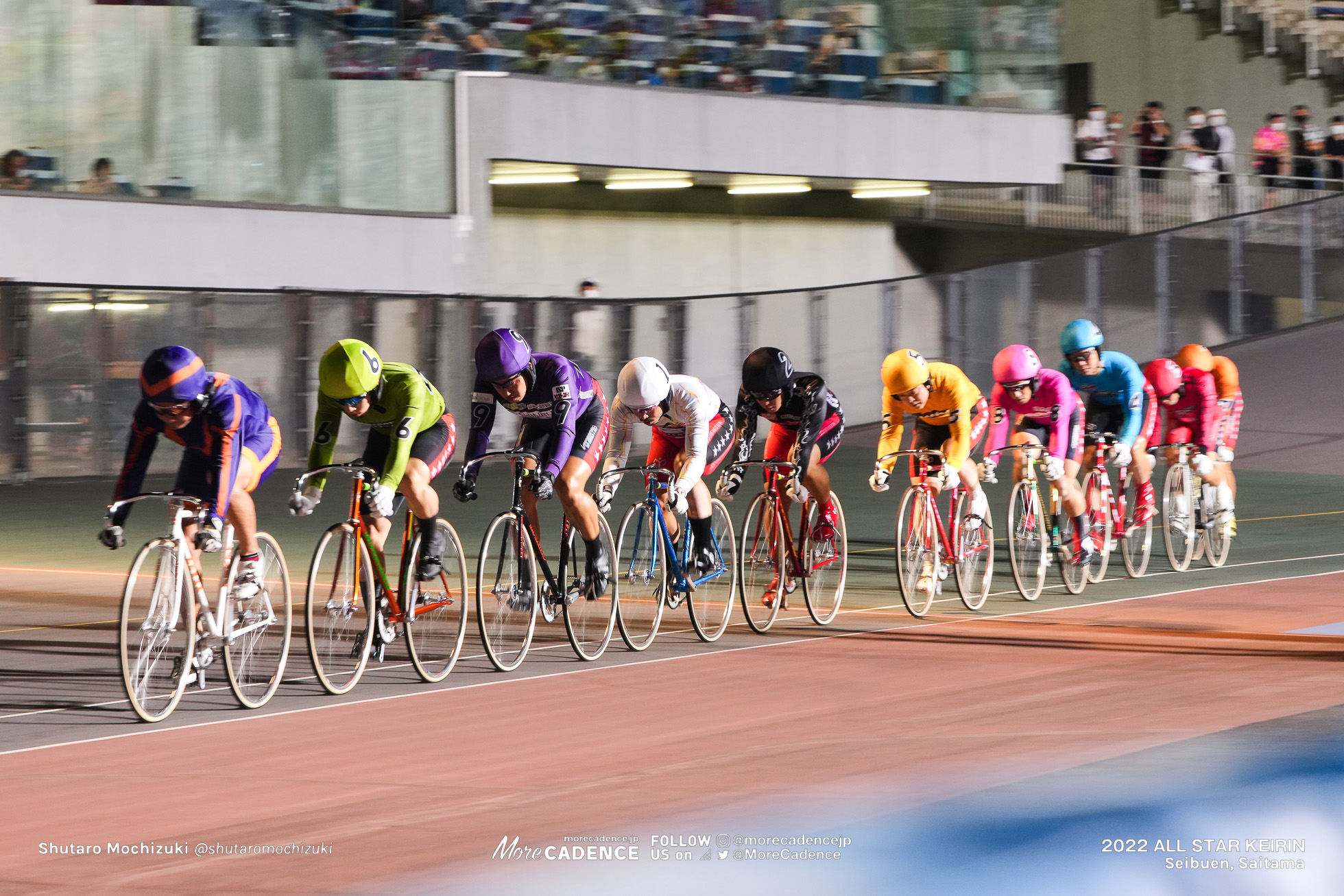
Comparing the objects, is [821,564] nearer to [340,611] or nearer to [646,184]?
[340,611]

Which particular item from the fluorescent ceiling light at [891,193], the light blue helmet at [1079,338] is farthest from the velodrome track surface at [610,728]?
the fluorescent ceiling light at [891,193]

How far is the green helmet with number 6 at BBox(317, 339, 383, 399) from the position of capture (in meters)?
7.58

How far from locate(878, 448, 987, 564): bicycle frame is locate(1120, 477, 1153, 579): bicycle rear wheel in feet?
6.51

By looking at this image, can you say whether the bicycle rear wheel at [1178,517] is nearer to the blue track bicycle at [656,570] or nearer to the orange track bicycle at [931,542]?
the orange track bicycle at [931,542]

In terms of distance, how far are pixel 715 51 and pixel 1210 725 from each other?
18.9 meters

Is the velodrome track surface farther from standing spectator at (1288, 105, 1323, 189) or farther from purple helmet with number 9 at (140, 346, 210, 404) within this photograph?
standing spectator at (1288, 105, 1323, 189)

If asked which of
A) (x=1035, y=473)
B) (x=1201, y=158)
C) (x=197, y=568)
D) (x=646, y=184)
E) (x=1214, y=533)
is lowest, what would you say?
(x=1214, y=533)

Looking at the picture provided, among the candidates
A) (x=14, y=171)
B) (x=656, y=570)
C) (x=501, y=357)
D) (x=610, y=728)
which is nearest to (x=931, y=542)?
(x=656, y=570)

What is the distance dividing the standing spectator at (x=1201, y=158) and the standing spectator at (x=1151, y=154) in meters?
0.36

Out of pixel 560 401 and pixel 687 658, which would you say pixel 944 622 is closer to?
pixel 687 658

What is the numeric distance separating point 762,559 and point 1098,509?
9.67 ft

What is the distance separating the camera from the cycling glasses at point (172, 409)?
7.05 meters

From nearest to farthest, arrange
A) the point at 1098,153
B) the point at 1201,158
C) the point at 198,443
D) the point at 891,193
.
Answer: the point at 198,443 < the point at 1201,158 < the point at 1098,153 < the point at 891,193

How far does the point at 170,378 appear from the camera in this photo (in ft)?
23.0
